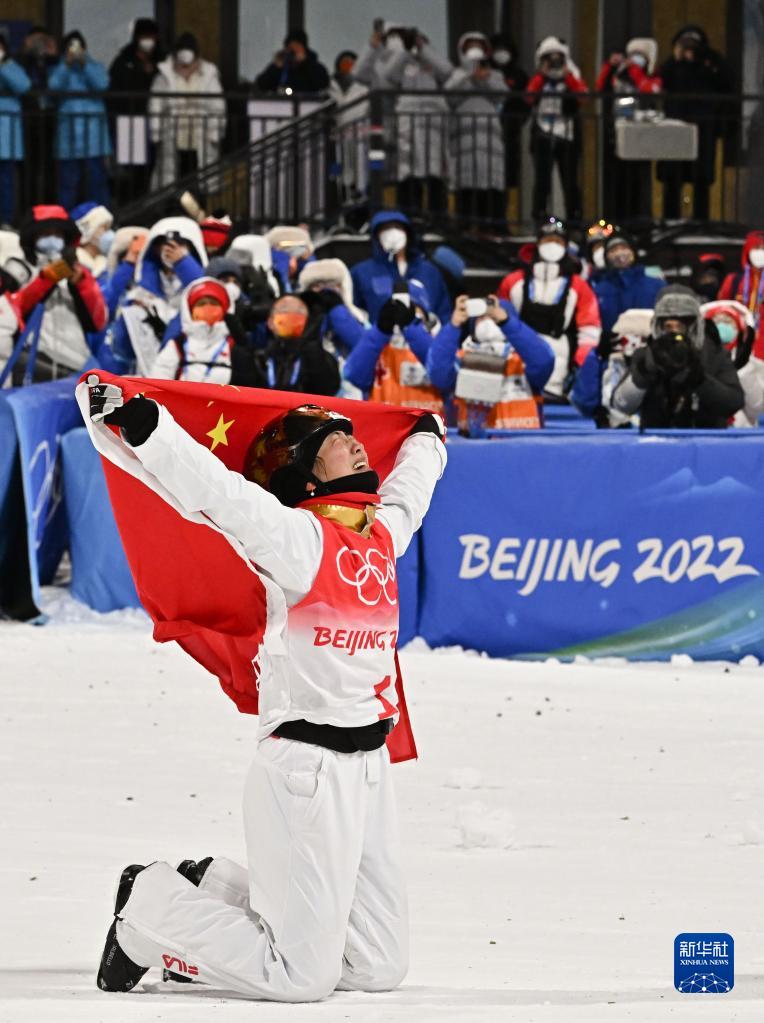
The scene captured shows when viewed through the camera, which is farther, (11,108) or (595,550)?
(11,108)

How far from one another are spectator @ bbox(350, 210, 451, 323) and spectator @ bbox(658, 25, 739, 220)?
3833 mm

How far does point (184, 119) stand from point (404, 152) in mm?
2300

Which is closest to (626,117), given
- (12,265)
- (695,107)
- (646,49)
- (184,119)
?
(695,107)

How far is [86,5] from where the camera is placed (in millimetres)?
21438

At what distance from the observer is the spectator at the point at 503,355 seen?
11.5 metres

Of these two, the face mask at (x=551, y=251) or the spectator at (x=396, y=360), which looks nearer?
the spectator at (x=396, y=360)

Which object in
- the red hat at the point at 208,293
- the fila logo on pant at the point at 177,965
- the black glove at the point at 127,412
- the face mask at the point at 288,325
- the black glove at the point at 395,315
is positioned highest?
the black glove at the point at 127,412

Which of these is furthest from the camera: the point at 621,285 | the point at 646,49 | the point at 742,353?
the point at 646,49

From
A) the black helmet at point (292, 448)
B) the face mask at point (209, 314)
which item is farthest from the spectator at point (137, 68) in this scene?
the black helmet at point (292, 448)

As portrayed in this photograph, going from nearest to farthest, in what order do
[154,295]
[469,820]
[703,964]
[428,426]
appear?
[703,964], [428,426], [469,820], [154,295]

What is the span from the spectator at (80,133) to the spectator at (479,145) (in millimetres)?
2816

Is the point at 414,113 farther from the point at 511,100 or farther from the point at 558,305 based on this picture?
the point at 558,305

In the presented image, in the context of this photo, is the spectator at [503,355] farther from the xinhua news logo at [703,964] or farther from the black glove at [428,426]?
the xinhua news logo at [703,964]

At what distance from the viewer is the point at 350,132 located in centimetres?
1792
